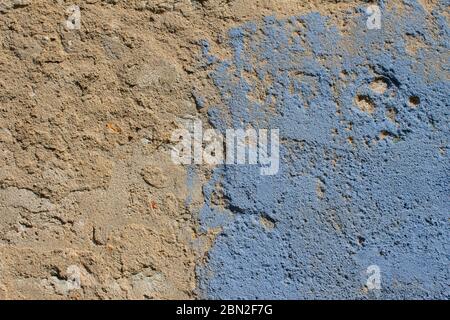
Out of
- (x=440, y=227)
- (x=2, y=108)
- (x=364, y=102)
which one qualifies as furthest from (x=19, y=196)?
(x=440, y=227)

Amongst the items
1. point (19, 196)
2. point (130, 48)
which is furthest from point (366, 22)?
point (19, 196)

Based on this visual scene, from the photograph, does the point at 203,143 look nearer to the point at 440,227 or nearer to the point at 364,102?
the point at 364,102

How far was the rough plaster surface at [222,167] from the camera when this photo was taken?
1.33 metres

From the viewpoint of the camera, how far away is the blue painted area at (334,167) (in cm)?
132

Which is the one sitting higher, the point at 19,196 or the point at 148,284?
the point at 19,196

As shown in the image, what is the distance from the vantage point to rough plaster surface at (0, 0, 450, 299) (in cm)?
133

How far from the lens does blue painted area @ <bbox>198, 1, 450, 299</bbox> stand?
132 cm

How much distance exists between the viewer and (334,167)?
4.38 feet

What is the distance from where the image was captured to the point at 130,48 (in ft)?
4.51

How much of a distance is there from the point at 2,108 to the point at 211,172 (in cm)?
57

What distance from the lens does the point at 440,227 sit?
132 centimetres
